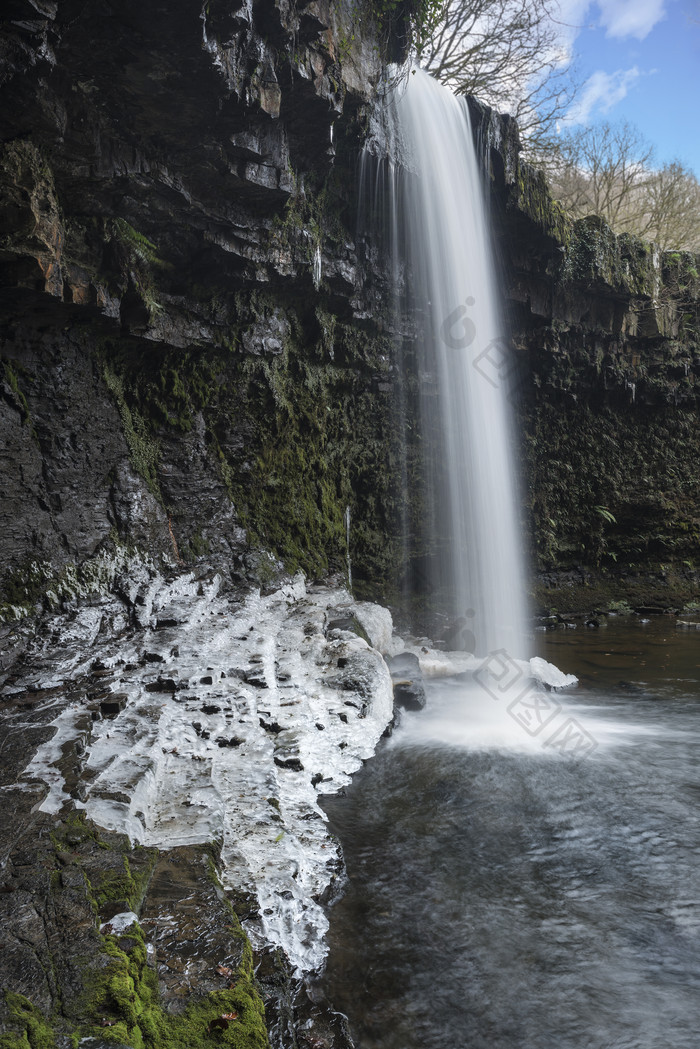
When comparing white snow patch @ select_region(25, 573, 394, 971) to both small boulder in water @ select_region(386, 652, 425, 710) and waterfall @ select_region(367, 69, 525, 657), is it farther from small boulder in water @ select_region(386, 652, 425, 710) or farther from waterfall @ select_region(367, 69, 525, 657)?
waterfall @ select_region(367, 69, 525, 657)

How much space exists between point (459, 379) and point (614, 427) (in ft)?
16.3

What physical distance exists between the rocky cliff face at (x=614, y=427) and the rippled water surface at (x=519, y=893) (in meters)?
8.19

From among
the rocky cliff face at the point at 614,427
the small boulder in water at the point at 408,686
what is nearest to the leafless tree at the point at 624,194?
the rocky cliff face at the point at 614,427

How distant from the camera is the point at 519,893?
149 inches

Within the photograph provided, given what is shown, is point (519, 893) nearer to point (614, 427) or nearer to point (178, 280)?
point (178, 280)

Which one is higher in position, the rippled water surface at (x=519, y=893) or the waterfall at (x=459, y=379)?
the waterfall at (x=459, y=379)

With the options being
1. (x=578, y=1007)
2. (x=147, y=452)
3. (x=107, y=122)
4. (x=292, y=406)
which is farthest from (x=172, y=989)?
(x=292, y=406)

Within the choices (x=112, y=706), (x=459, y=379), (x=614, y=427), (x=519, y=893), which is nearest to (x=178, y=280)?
(x=459, y=379)

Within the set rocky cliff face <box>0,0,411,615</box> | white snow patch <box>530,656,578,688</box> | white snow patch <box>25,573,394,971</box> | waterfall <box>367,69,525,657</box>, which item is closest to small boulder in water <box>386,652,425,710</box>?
white snow patch <box>25,573,394,971</box>

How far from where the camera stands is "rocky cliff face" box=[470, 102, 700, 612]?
13.5 metres

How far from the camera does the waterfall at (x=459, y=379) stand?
10.5 m

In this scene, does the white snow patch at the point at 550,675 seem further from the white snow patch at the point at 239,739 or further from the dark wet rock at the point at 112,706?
the dark wet rock at the point at 112,706

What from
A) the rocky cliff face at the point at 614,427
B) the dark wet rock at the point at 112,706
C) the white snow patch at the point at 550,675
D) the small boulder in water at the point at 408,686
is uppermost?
the rocky cliff face at the point at 614,427

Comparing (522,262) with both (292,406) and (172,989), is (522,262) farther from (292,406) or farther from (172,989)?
(172,989)
